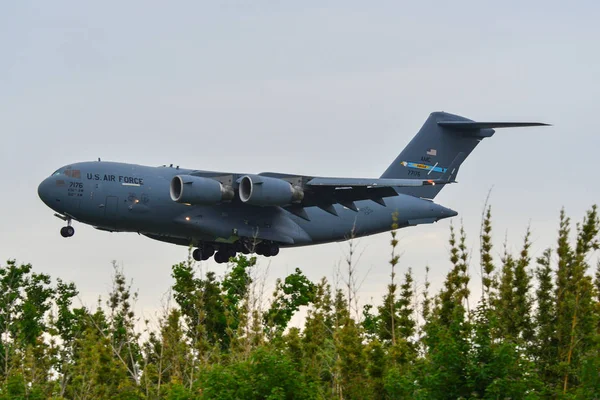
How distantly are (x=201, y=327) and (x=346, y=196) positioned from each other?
13.6 m

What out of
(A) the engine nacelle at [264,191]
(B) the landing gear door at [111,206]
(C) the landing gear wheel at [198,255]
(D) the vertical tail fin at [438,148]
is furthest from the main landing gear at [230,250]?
(D) the vertical tail fin at [438,148]

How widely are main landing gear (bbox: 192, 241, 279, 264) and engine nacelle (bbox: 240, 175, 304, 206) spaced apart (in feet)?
7.59

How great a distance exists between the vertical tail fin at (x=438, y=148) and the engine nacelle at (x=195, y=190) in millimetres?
9431

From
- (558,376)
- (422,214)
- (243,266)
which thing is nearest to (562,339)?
(558,376)

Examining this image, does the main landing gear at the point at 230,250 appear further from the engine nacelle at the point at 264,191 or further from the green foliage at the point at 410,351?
the green foliage at the point at 410,351

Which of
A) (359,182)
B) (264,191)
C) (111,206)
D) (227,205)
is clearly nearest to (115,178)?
(111,206)

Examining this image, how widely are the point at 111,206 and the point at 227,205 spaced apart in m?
3.66

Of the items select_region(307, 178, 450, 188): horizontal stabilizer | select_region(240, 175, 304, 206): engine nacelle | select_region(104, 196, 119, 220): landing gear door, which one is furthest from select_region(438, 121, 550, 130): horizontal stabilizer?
select_region(104, 196, 119, 220): landing gear door

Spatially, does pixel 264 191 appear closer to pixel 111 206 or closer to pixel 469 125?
pixel 111 206

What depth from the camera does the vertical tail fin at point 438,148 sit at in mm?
42750

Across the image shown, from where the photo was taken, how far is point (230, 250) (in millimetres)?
37812

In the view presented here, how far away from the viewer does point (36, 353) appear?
28719mm

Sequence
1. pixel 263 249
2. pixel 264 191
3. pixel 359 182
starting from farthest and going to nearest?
pixel 263 249, pixel 359 182, pixel 264 191

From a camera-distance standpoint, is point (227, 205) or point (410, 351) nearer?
point (410, 351)
